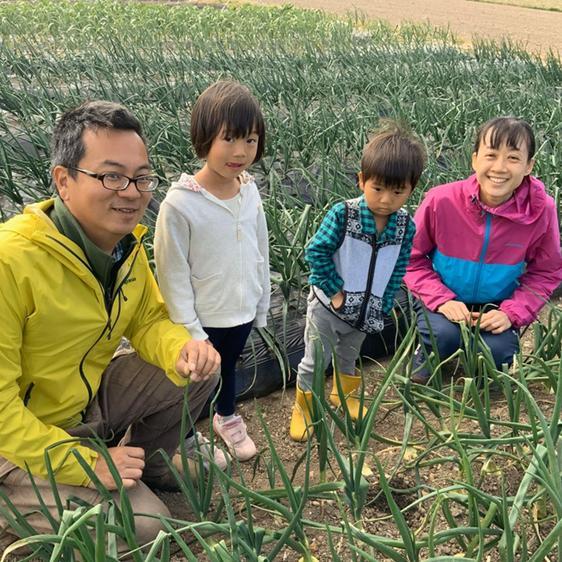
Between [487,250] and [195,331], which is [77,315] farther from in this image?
[487,250]

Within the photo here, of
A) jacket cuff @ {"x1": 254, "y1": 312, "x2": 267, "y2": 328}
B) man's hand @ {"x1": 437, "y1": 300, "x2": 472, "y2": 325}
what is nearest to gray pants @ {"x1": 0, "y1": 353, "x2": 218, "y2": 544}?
jacket cuff @ {"x1": 254, "y1": 312, "x2": 267, "y2": 328}

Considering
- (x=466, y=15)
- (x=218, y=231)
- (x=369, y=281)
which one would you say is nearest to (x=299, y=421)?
(x=369, y=281)

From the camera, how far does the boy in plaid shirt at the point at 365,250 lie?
1.79 m

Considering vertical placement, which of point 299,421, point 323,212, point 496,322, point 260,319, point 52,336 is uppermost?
point 52,336

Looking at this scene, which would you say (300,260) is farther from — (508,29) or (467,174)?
(508,29)

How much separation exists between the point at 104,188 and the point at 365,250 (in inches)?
32.6

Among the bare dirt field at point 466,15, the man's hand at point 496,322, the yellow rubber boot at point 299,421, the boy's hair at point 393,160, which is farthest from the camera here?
the bare dirt field at point 466,15

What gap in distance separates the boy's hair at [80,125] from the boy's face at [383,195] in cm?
70

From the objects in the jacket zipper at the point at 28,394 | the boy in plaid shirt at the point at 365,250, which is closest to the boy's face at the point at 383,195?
the boy in plaid shirt at the point at 365,250

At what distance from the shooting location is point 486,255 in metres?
2.29

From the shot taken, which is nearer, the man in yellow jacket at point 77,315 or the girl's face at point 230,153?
the man in yellow jacket at point 77,315

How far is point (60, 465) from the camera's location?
1320 millimetres

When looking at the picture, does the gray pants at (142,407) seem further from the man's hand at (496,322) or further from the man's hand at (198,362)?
the man's hand at (496,322)

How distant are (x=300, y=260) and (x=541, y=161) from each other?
1525mm
